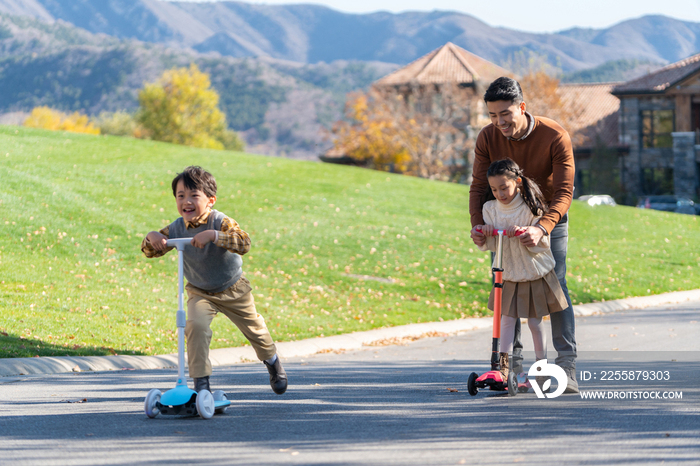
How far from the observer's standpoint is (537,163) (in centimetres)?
592

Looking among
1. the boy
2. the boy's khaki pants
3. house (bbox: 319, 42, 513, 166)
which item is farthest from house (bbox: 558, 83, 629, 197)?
the boy

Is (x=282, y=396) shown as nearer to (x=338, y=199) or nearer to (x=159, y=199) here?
(x=159, y=199)

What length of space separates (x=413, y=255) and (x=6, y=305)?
938 cm

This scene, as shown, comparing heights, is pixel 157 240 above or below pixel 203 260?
above

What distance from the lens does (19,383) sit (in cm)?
701

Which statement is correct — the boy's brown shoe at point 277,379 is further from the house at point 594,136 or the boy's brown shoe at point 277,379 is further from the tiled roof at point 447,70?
the house at point 594,136

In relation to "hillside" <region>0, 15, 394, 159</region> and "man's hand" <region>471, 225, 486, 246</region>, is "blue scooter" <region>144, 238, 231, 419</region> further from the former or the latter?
"hillside" <region>0, 15, 394, 159</region>

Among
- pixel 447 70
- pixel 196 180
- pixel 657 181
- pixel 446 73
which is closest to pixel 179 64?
pixel 447 70

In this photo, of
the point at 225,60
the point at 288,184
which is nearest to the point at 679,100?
the point at 288,184

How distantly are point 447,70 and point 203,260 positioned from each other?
176 ft

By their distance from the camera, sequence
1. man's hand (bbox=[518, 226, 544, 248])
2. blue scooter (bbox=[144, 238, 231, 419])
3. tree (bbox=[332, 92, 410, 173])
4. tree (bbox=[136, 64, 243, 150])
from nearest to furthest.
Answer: blue scooter (bbox=[144, 238, 231, 419]), man's hand (bbox=[518, 226, 544, 248]), tree (bbox=[332, 92, 410, 173]), tree (bbox=[136, 64, 243, 150])

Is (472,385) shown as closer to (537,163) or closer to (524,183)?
(524,183)

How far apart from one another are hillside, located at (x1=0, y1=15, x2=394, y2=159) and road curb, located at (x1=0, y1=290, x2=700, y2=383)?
452ft

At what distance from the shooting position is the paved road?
4.23m
